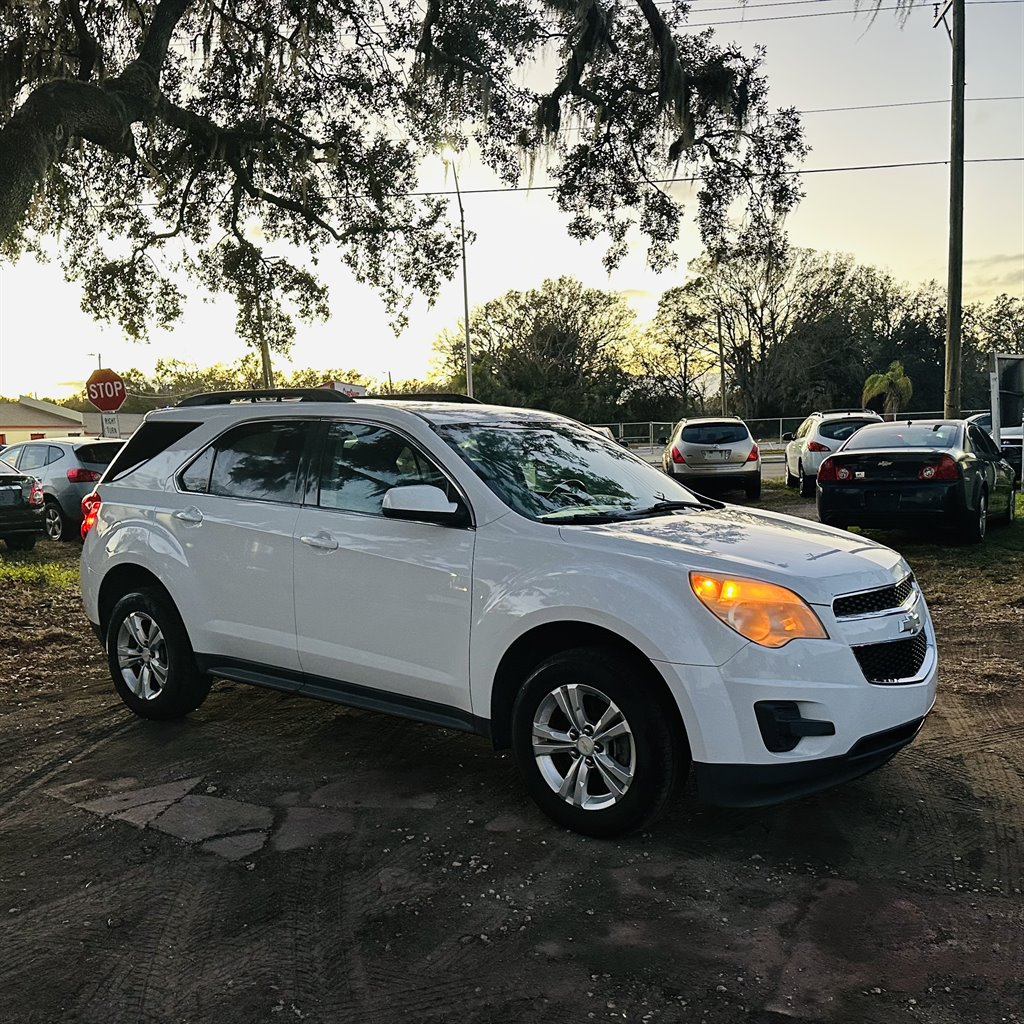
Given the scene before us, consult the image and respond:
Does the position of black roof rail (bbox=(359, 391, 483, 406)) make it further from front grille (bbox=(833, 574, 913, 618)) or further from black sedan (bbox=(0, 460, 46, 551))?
black sedan (bbox=(0, 460, 46, 551))

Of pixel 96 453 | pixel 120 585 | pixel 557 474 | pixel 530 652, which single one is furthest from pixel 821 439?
pixel 530 652

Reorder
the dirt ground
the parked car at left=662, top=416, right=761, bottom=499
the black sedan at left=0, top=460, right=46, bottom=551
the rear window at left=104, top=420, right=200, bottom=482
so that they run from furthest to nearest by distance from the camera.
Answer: the parked car at left=662, top=416, right=761, bottom=499
the black sedan at left=0, top=460, right=46, bottom=551
the rear window at left=104, top=420, right=200, bottom=482
the dirt ground

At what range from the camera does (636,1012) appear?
114 inches

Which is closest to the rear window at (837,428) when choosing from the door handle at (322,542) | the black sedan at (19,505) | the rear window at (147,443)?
the black sedan at (19,505)

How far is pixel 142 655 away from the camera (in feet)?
18.9

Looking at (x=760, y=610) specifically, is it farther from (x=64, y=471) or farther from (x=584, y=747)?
(x=64, y=471)

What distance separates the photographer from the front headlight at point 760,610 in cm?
378

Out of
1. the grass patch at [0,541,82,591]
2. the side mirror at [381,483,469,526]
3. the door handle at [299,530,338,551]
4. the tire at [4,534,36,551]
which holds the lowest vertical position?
the grass patch at [0,541,82,591]

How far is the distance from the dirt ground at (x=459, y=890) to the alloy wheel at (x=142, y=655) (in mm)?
313

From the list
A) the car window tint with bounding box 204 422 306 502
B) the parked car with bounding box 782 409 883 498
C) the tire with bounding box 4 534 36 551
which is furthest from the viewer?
the parked car with bounding box 782 409 883 498

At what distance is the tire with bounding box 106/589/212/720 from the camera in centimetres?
555

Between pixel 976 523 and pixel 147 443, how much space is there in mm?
9093

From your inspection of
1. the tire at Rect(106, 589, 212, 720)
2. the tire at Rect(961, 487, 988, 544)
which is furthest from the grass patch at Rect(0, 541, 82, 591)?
the tire at Rect(961, 487, 988, 544)

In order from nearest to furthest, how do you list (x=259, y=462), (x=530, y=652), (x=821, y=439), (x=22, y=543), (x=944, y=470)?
(x=530, y=652)
(x=259, y=462)
(x=944, y=470)
(x=22, y=543)
(x=821, y=439)
